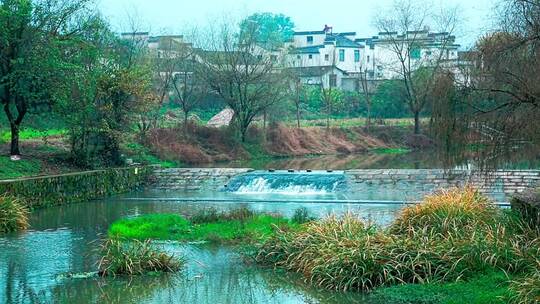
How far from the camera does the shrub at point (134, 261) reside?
13875 mm

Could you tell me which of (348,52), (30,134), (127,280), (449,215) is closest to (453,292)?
(449,215)

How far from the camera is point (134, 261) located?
1398cm

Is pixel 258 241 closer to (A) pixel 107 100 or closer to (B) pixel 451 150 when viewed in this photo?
(B) pixel 451 150

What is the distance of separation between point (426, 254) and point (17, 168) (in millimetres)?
18196

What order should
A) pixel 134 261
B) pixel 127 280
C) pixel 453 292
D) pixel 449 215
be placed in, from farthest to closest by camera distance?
pixel 449 215 → pixel 134 261 → pixel 127 280 → pixel 453 292

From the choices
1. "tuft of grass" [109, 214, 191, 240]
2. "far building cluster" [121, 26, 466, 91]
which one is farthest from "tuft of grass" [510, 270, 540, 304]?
"far building cluster" [121, 26, 466, 91]

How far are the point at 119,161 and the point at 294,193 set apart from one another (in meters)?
7.85

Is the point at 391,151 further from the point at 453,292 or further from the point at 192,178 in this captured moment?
the point at 453,292

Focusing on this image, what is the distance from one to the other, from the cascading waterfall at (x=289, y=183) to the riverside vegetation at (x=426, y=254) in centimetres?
1343

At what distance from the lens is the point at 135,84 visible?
31219 millimetres

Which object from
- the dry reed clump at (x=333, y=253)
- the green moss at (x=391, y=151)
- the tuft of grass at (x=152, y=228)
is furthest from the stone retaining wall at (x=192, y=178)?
the green moss at (x=391, y=151)

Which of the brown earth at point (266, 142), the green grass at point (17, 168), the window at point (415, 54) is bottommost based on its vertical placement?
the green grass at point (17, 168)

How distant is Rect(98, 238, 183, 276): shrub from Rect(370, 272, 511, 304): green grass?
13.8ft

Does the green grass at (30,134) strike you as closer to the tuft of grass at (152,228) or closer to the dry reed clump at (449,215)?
the tuft of grass at (152,228)
